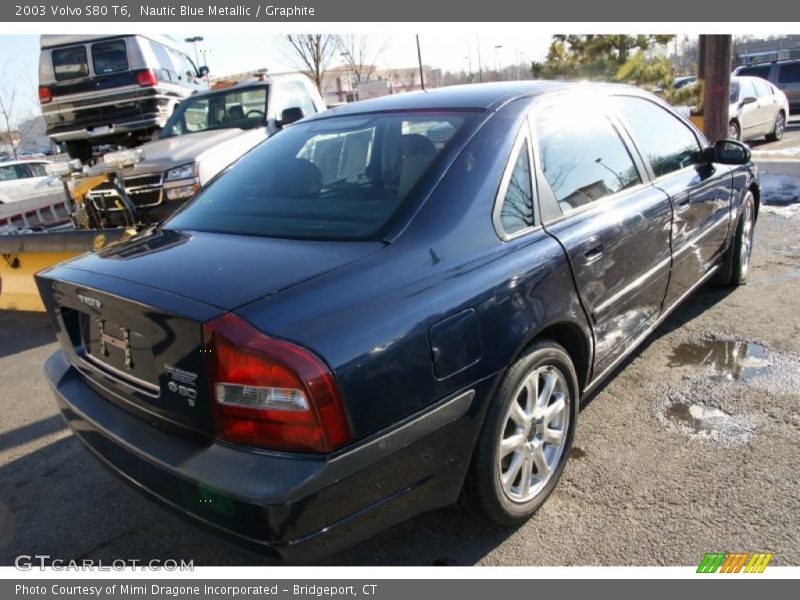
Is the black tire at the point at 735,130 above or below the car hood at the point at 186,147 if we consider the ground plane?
below

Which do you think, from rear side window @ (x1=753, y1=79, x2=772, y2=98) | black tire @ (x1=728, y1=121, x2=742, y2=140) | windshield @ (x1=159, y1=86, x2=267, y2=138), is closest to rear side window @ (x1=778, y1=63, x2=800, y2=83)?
rear side window @ (x1=753, y1=79, x2=772, y2=98)

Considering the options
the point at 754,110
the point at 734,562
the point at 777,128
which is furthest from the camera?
the point at 777,128

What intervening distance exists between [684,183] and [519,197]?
1.71 meters

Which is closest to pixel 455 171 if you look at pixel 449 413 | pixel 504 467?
pixel 449 413

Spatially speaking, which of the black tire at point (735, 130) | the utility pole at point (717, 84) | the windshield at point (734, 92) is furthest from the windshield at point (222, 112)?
the windshield at point (734, 92)

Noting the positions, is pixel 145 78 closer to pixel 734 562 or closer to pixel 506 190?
pixel 506 190

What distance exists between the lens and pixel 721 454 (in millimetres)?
2830

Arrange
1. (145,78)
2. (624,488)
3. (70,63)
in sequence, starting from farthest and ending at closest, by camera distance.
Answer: (70,63) → (145,78) → (624,488)

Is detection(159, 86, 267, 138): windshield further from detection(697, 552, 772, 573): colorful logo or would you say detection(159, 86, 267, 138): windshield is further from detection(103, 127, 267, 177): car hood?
detection(697, 552, 772, 573): colorful logo

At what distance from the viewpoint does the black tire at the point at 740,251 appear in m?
4.66

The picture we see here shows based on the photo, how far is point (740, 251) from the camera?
4738 mm

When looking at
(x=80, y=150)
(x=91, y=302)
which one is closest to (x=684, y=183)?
(x=91, y=302)

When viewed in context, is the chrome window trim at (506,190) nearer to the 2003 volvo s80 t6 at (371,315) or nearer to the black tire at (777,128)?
the 2003 volvo s80 t6 at (371,315)

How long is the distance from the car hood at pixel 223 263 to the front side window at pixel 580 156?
106 cm
